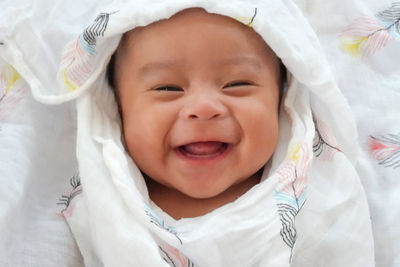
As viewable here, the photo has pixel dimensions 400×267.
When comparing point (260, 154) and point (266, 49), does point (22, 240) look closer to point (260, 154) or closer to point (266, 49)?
point (260, 154)

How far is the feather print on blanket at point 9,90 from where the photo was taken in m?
1.09

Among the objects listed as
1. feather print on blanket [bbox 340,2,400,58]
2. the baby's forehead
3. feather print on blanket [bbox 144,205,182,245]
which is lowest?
feather print on blanket [bbox 144,205,182,245]

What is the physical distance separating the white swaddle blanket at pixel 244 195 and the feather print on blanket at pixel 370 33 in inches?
10.5

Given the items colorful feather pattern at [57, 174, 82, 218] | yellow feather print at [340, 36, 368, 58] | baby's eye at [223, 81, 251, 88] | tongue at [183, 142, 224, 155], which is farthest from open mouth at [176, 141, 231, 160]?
yellow feather print at [340, 36, 368, 58]

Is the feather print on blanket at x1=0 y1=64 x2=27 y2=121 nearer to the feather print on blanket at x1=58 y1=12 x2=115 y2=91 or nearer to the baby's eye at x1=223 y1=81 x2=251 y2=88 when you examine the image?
the feather print on blanket at x1=58 y1=12 x2=115 y2=91

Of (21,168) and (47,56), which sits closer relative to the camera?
(21,168)

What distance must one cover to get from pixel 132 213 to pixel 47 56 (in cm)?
39

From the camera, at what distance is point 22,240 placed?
980 mm

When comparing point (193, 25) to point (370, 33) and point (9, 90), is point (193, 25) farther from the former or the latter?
point (370, 33)

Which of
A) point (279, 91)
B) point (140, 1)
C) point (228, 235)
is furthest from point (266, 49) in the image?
point (228, 235)

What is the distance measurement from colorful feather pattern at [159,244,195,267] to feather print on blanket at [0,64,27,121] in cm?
40

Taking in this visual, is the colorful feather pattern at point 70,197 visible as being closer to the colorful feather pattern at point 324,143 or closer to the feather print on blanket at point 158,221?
the feather print on blanket at point 158,221

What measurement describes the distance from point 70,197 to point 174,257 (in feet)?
0.79

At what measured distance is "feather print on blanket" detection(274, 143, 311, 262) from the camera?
3.18 feet
